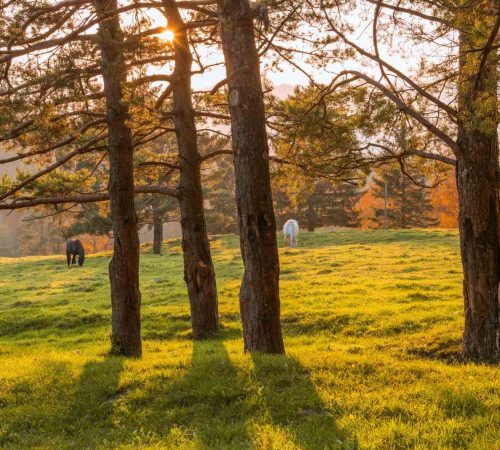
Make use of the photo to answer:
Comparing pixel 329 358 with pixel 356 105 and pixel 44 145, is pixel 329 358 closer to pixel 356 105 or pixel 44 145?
pixel 356 105

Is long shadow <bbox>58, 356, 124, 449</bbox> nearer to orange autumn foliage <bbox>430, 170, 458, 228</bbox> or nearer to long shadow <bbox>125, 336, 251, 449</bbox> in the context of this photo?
long shadow <bbox>125, 336, 251, 449</bbox>

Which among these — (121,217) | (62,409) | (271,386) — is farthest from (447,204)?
(62,409)

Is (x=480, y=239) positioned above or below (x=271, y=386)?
above

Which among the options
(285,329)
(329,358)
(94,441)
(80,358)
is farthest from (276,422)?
(285,329)

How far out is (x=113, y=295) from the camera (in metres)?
11.1

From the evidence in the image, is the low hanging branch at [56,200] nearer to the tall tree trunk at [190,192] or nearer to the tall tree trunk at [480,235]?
the tall tree trunk at [190,192]

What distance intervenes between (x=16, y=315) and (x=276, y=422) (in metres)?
15.6

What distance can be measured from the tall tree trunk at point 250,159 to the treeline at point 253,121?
0.02 m

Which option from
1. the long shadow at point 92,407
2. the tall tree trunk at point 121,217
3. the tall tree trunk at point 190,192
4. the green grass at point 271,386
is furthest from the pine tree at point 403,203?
the long shadow at point 92,407

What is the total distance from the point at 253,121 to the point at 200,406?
183 inches

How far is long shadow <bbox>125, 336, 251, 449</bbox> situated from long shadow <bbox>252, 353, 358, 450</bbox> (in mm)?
388

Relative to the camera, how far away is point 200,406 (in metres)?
6.82

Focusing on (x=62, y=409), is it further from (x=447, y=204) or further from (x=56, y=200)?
(x=447, y=204)

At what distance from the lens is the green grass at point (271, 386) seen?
18.5ft
